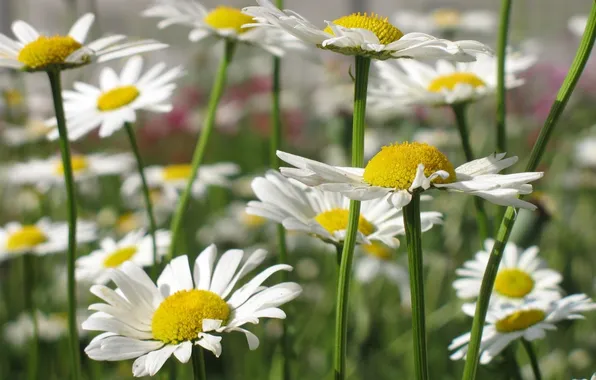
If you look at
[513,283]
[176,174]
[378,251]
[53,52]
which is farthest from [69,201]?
[176,174]

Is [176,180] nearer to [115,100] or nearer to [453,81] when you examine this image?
[115,100]

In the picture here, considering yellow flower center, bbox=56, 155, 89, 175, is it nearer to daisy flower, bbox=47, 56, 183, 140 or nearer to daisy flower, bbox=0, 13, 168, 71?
daisy flower, bbox=47, 56, 183, 140

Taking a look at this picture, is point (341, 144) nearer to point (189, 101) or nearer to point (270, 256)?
point (270, 256)

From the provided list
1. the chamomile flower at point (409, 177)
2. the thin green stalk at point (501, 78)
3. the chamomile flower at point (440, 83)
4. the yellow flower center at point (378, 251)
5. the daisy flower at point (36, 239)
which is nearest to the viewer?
the chamomile flower at point (409, 177)

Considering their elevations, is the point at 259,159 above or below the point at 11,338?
above

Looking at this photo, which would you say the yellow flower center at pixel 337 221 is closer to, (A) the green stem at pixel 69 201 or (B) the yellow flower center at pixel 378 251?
(A) the green stem at pixel 69 201

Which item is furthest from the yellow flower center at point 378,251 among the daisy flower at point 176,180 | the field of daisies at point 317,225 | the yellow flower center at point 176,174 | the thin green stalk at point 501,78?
the thin green stalk at point 501,78

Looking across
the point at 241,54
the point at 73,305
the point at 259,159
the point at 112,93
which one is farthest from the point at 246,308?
the point at 241,54
